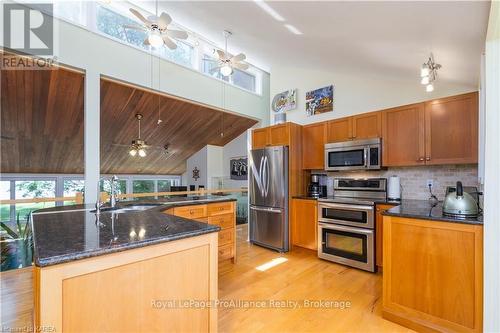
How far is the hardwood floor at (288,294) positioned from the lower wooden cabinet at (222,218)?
0.20 meters

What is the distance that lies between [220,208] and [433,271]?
2.35 meters

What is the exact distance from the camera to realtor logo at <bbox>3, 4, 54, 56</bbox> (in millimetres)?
2908

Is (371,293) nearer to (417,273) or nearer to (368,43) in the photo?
(417,273)

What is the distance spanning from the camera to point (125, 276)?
41.8 inches

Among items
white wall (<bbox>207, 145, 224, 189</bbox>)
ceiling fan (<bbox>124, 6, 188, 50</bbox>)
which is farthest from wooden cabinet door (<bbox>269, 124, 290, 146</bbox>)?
white wall (<bbox>207, 145, 224, 189</bbox>)

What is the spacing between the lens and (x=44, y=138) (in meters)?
5.04

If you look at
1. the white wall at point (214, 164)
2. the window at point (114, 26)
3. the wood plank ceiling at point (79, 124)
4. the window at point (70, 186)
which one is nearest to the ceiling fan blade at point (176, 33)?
the window at point (114, 26)

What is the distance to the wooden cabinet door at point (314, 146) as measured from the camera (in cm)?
387

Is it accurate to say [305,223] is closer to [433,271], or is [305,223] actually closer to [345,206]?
[345,206]

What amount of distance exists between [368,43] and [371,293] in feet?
8.36

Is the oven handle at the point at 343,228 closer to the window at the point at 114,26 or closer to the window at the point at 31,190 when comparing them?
the window at the point at 114,26

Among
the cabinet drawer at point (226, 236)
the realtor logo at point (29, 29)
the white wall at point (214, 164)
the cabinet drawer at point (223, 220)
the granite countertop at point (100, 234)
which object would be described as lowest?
the cabinet drawer at point (226, 236)

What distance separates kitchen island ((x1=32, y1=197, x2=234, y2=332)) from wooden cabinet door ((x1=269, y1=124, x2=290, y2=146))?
9.03 ft

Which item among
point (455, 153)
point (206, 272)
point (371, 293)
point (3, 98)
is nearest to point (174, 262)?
point (206, 272)
